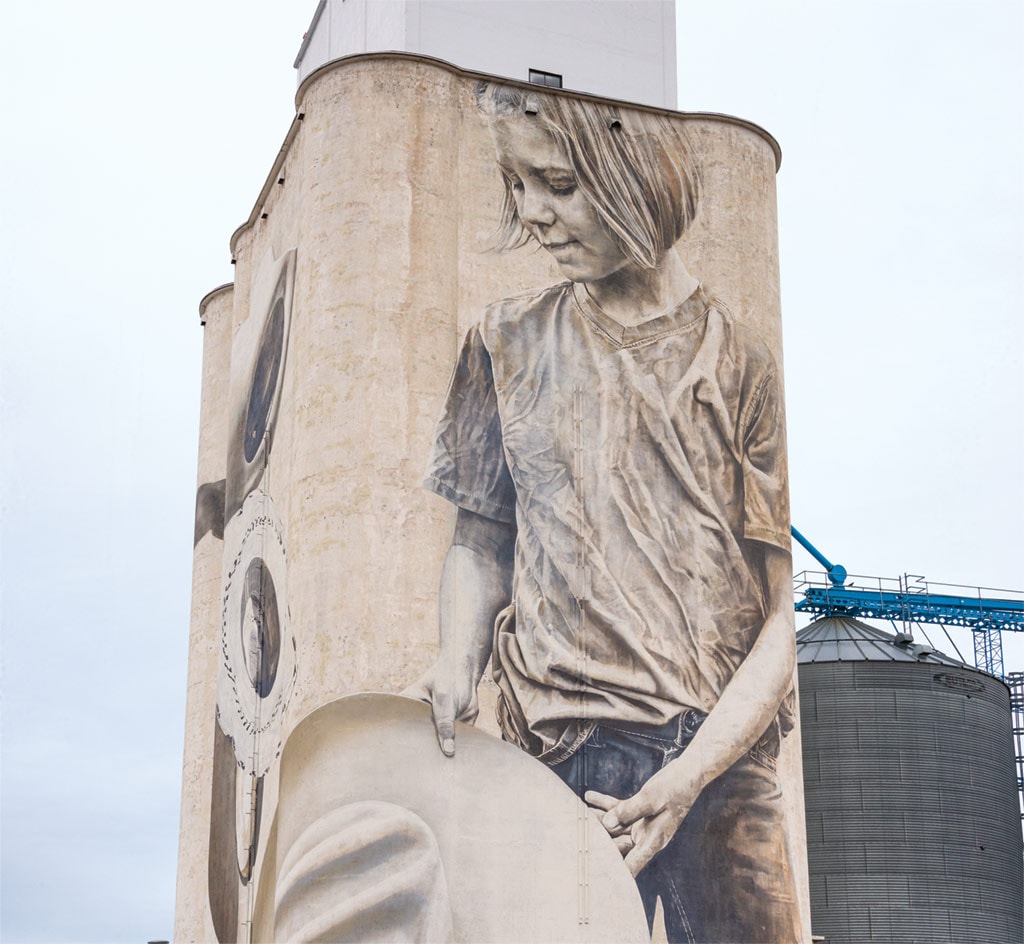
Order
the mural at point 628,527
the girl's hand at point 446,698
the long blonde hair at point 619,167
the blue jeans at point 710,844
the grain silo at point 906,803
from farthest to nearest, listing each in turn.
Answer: the grain silo at point 906,803 < the long blonde hair at point 619,167 < the mural at point 628,527 < the blue jeans at point 710,844 < the girl's hand at point 446,698

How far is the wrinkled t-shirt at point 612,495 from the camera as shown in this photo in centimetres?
2667

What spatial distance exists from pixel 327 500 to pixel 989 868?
1904cm

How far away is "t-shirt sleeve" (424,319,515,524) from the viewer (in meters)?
26.8

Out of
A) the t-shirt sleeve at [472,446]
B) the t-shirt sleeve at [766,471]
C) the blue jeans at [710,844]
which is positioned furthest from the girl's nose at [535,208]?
the blue jeans at [710,844]

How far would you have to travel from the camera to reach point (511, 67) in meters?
30.9

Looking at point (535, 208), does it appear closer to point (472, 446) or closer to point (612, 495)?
point (472, 446)

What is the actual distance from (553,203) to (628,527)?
19.1 ft

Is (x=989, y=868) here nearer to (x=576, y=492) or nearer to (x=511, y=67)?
(x=576, y=492)

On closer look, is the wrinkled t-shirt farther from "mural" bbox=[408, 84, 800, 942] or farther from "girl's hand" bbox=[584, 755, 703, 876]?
"girl's hand" bbox=[584, 755, 703, 876]

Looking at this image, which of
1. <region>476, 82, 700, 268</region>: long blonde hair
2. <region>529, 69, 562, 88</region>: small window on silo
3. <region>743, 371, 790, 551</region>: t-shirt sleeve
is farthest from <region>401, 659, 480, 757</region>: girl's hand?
<region>529, 69, 562, 88</region>: small window on silo

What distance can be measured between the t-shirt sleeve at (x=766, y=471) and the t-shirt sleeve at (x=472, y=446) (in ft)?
14.5

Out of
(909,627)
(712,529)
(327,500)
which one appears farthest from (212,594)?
(909,627)

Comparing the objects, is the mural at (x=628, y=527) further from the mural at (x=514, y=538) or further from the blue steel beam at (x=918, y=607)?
the blue steel beam at (x=918, y=607)

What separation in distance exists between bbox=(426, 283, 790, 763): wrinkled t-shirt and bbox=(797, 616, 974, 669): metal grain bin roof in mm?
10352
